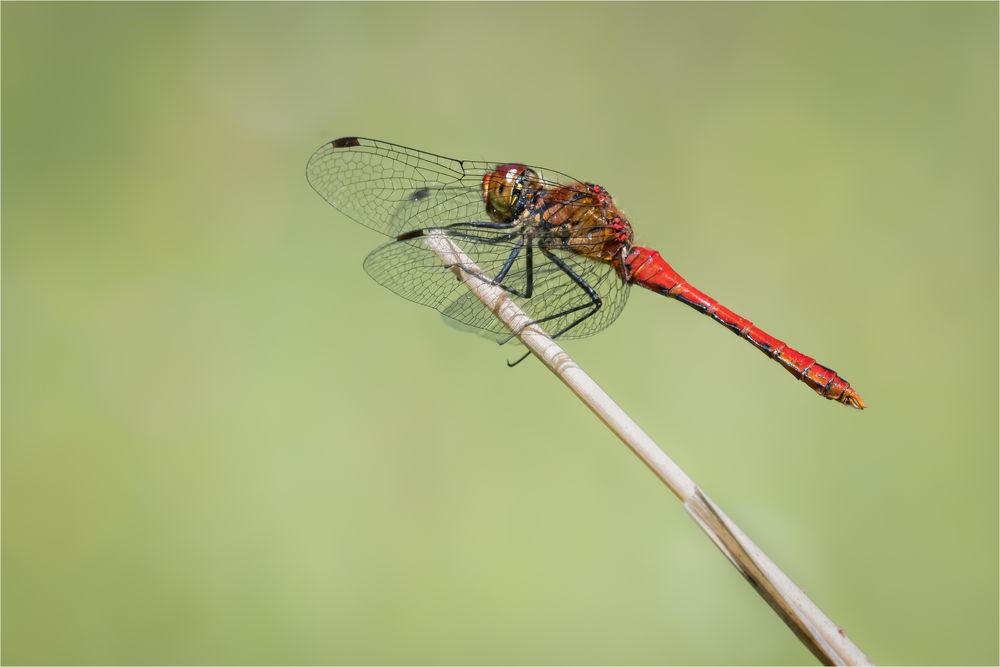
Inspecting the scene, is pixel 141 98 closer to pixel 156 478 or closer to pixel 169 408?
pixel 169 408

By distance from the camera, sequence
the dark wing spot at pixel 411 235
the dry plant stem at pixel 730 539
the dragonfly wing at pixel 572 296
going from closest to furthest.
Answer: the dry plant stem at pixel 730 539
the dark wing spot at pixel 411 235
the dragonfly wing at pixel 572 296

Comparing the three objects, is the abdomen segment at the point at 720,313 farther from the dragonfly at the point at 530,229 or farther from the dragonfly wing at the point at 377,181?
the dragonfly wing at the point at 377,181

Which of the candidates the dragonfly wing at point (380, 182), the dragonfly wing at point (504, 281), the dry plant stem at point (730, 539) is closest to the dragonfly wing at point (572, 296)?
the dragonfly wing at point (504, 281)

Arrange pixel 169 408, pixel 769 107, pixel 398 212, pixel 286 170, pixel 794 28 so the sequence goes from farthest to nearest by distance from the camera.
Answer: pixel 794 28 < pixel 769 107 < pixel 286 170 < pixel 169 408 < pixel 398 212

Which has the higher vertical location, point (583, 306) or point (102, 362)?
point (102, 362)

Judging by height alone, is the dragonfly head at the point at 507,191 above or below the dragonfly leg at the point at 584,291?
above

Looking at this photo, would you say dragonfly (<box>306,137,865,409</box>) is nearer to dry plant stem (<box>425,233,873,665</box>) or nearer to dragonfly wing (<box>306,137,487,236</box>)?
dragonfly wing (<box>306,137,487,236</box>)

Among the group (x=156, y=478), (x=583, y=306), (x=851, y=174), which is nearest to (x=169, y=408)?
(x=156, y=478)

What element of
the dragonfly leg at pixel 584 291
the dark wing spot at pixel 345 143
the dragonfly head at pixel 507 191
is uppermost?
the dark wing spot at pixel 345 143
